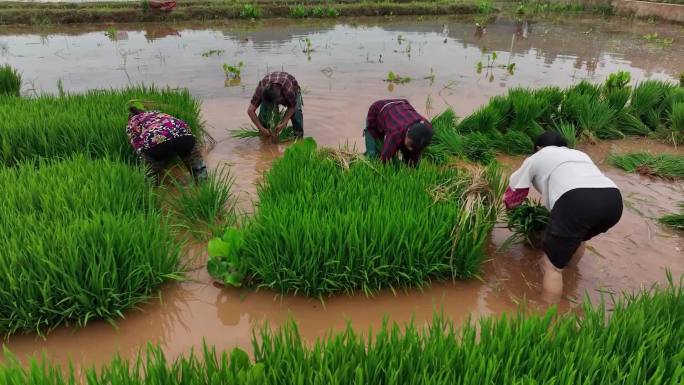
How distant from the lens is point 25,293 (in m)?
2.11

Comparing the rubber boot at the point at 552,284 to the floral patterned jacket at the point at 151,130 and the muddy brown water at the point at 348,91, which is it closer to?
the muddy brown water at the point at 348,91

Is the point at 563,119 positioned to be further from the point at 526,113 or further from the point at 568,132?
the point at 526,113

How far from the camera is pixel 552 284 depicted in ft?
8.43

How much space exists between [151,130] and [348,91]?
4.12 m

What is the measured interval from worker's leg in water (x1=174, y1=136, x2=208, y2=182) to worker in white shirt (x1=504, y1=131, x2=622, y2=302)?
2.52 metres

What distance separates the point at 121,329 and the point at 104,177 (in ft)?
4.00

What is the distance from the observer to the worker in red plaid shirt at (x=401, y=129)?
3.02 m

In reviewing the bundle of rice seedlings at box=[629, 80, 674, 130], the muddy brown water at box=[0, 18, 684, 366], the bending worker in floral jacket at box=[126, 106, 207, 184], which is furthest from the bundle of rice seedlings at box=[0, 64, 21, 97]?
the bundle of rice seedlings at box=[629, 80, 674, 130]

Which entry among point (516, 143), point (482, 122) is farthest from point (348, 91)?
point (516, 143)

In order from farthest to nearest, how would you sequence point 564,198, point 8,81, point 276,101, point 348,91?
point 348,91
point 8,81
point 276,101
point 564,198

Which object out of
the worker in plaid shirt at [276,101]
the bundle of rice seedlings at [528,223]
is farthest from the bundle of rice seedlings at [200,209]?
the bundle of rice seedlings at [528,223]

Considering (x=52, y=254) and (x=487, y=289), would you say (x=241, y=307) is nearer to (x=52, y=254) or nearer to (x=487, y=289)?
(x=52, y=254)

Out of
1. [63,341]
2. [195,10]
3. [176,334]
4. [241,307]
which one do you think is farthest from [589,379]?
[195,10]

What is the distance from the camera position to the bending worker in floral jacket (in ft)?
11.0
